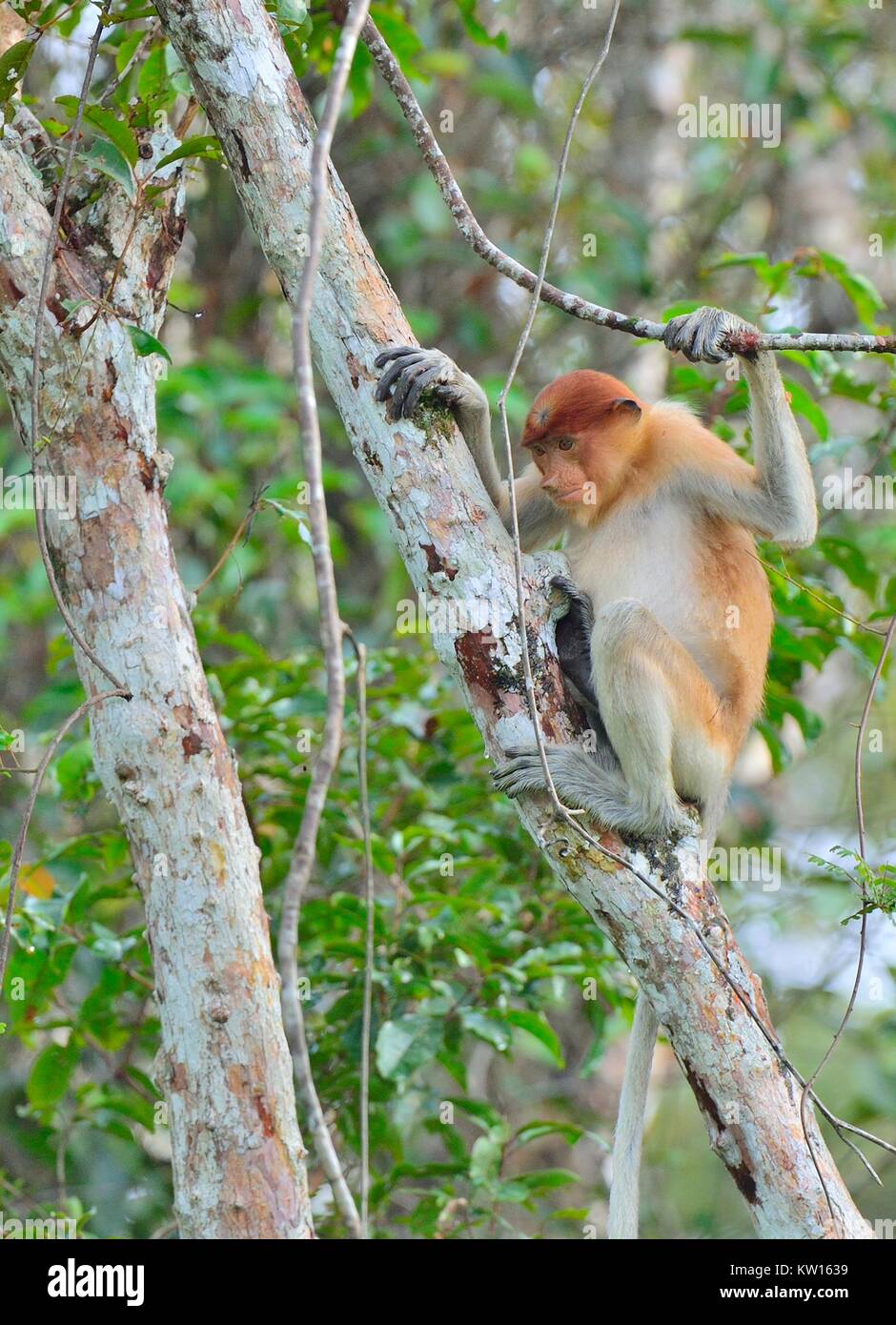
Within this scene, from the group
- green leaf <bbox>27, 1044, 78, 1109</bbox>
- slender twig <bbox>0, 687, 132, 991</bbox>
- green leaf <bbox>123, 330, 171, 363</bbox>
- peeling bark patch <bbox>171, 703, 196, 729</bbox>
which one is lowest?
green leaf <bbox>27, 1044, 78, 1109</bbox>

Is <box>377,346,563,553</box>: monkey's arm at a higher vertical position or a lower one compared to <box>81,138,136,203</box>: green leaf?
lower

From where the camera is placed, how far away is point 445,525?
2.83 m

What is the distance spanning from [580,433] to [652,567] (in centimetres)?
47

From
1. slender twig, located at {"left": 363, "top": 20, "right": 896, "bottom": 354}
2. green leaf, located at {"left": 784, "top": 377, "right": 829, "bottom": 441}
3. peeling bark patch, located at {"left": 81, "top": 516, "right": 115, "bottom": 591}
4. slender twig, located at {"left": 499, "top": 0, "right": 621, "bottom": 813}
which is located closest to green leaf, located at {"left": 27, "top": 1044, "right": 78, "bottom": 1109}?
peeling bark patch, located at {"left": 81, "top": 516, "right": 115, "bottom": 591}

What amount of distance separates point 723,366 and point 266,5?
2.75m

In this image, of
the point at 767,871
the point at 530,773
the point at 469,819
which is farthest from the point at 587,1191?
the point at 530,773

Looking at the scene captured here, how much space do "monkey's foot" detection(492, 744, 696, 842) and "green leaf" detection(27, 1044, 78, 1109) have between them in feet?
6.17

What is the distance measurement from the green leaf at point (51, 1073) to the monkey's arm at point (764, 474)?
2586 mm

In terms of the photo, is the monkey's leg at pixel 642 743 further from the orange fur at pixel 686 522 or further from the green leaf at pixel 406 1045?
the green leaf at pixel 406 1045

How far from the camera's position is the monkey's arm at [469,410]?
290 centimetres

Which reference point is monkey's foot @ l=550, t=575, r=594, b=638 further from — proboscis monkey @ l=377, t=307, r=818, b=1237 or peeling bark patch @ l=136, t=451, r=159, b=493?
peeling bark patch @ l=136, t=451, r=159, b=493

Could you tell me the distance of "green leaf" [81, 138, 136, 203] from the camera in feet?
9.76

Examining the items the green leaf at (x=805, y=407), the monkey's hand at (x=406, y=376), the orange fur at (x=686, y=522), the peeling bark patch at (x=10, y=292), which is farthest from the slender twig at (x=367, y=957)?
Result: the green leaf at (x=805, y=407)
